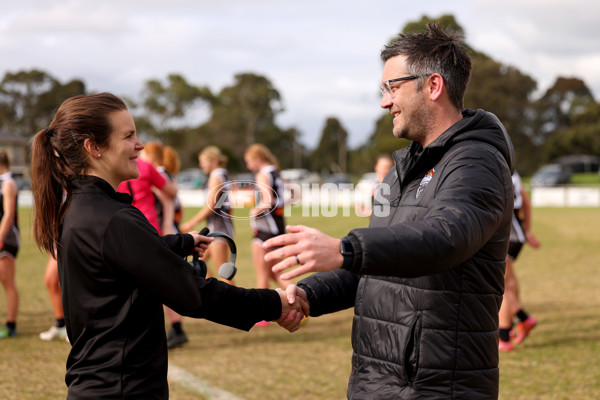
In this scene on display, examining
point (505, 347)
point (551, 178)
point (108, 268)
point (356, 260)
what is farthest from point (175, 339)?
point (551, 178)

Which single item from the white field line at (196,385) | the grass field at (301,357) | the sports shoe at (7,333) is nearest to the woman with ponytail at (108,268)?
the white field line at (196,385)

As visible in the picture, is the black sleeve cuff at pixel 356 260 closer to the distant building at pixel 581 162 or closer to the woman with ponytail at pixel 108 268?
the woman with ponytail at pixel 108 268

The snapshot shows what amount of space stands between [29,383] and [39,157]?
3904 mm

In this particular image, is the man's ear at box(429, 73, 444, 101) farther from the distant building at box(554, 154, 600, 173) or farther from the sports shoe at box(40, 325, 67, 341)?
the distant building at box(554, 154, 600, 173)

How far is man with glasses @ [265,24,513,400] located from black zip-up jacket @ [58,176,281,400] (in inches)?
22.2

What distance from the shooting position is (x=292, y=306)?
8.98ft

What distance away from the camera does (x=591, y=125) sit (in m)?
68.5

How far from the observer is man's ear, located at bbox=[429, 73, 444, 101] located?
2.52 meters

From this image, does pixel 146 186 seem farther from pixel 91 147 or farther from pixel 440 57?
pixel 440 57

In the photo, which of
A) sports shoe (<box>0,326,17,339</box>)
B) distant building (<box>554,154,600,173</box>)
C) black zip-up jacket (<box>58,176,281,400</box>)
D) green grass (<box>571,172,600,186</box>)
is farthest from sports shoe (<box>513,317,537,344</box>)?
distant building (<box>554,154,600,173</box>)

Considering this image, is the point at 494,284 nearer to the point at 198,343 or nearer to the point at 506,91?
the point at 198,343

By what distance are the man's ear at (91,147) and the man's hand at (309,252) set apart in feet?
3.48

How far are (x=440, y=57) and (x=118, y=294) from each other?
4.95 ft

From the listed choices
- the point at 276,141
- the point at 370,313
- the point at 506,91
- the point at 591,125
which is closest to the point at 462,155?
the point at 370,313
